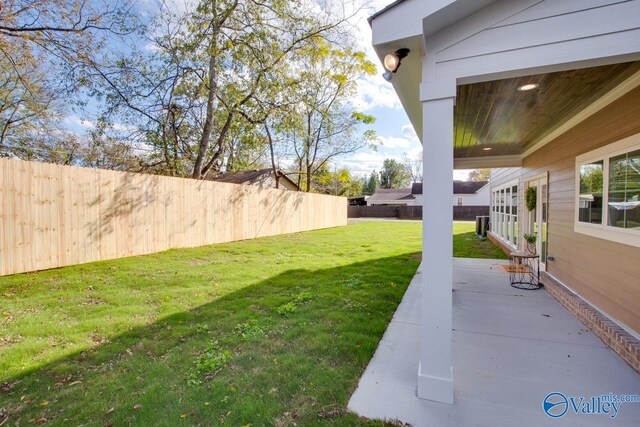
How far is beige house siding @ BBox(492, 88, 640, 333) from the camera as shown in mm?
2954

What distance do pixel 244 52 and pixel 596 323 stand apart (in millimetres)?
11105

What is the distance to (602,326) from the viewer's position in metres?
3.19

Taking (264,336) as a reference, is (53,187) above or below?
above

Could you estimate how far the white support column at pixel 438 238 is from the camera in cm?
220

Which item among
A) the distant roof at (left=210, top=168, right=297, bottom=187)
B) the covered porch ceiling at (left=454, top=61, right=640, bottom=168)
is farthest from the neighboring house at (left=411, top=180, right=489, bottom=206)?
the covered porch ceiling at (left=454, top=61, right=640, bottom=168)

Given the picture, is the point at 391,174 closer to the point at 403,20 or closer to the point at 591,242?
the point at 591,242

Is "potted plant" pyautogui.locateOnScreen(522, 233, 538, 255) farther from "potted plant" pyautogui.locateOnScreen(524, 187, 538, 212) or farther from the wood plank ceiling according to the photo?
the wood plank ceiling

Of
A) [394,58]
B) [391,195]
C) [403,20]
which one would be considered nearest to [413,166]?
[391,195]

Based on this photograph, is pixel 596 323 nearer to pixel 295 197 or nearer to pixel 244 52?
pixel 244 52

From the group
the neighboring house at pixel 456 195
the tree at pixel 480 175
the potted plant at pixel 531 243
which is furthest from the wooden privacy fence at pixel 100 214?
the tree at pixel 480 175

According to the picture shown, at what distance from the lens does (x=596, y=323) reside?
334 centimetres

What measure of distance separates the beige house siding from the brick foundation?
89 millimetres

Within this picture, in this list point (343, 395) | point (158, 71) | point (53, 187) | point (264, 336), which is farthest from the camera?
point (158, 71)

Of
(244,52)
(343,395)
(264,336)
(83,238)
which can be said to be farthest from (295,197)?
(343,395)
